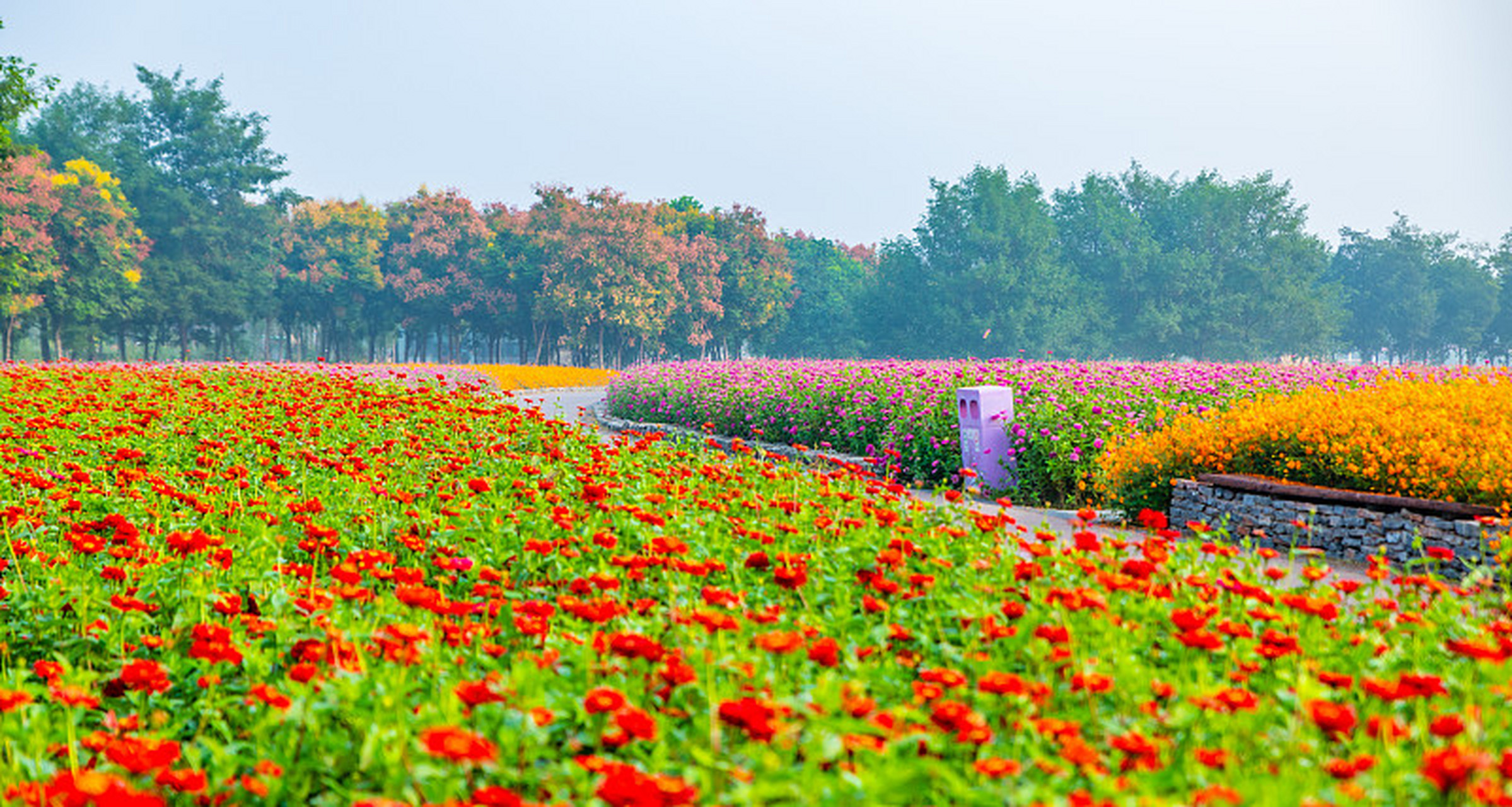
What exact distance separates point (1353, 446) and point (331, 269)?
56.2 m

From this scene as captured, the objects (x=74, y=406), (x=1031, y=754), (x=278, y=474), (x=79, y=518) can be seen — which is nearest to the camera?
(x=1031, y=754)

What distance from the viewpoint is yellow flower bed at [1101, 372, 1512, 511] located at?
7.41 meters

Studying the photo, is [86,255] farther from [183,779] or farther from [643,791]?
[643,791]

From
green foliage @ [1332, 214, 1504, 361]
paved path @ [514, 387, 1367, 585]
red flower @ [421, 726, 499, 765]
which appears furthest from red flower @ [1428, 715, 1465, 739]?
green foliage @ [1332, 214, 1504, 361]

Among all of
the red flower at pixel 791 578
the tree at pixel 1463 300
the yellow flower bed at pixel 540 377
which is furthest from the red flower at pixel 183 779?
the tree at pixel 1463 300

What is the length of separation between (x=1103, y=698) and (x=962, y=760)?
59 centimetres

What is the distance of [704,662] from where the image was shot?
2.91m

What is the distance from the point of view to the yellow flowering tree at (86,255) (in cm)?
4122

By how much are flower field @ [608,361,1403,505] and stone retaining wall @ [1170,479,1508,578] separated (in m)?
1.49

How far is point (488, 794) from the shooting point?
189 cm

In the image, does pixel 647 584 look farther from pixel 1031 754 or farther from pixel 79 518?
pixel 79 518

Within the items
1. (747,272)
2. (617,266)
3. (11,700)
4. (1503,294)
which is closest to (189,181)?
(617,266)

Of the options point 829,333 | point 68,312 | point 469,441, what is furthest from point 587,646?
point 829,333

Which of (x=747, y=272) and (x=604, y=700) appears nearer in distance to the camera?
(x=604, y=700)
